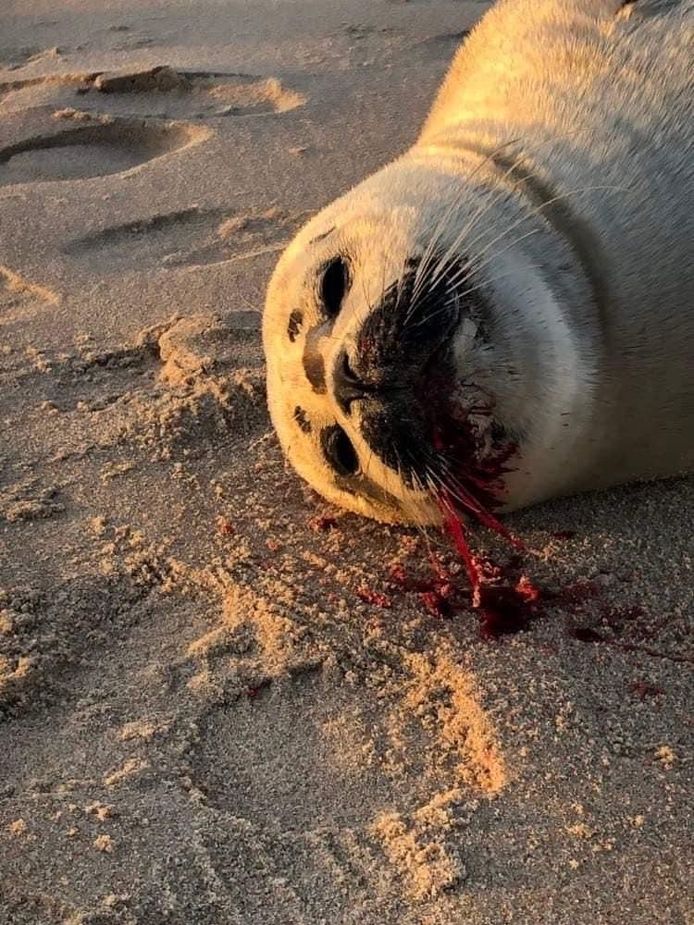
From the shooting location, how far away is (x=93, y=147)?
5117 mm

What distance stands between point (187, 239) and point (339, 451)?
1.78 m

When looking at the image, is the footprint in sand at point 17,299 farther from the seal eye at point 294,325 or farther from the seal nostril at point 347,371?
the seal nostril at point 347,371

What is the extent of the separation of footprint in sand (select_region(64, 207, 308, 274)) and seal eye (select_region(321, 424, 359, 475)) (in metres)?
1.49

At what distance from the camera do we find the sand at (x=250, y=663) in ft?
6.63

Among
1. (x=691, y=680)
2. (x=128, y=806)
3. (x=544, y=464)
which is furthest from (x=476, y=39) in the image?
(x=128, y=806)

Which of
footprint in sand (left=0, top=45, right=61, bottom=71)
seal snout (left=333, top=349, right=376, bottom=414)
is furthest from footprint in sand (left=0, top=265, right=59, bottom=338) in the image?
footprint in sand (left=0, top=45, right=61, bottom=71)

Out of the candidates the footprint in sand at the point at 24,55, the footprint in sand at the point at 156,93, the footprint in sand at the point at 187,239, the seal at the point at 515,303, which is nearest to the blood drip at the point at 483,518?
the seal at the point at 515,303

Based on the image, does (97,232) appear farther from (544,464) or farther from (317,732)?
(317,732)

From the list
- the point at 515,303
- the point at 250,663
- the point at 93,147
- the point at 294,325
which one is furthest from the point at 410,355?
the point at 93,147

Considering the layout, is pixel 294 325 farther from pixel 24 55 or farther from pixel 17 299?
pixel 24 55

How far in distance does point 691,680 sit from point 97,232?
9.48 ft

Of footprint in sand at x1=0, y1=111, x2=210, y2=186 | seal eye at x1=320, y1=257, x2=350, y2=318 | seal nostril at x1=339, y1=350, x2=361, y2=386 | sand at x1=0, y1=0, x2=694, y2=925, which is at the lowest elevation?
sand at x1=0, y1=0, x2=694, y2=925

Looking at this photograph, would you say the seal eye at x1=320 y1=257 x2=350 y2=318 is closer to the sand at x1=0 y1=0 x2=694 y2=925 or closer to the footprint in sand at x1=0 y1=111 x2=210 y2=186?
the sand at x1=0 y1=0 x2=694 y2=925

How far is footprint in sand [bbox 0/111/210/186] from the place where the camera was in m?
4.95
